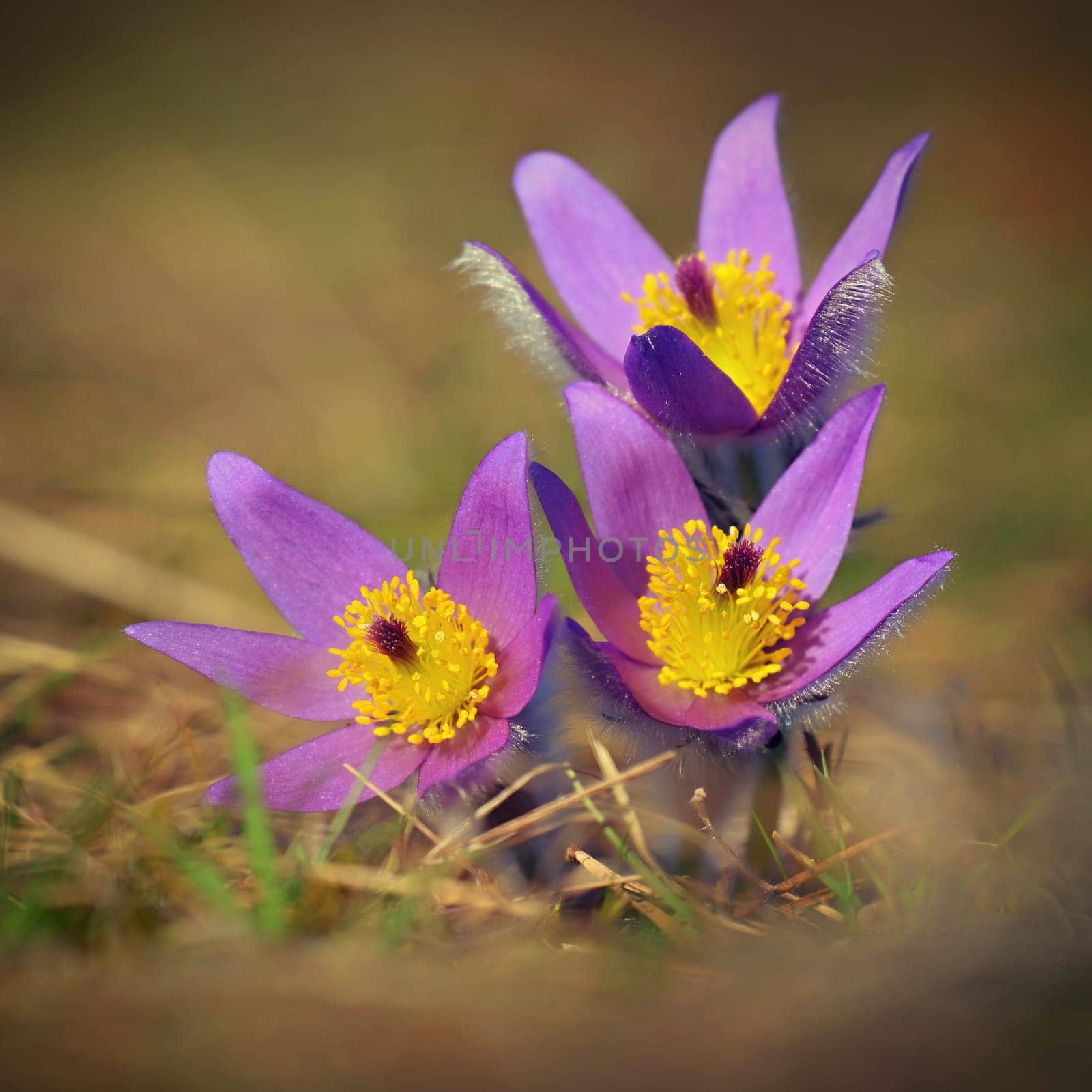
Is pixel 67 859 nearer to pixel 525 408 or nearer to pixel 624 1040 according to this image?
pixel 624 1040

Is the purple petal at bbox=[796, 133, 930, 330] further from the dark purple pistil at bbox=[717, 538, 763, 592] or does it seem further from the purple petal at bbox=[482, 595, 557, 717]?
the purple petal at bbox=[482, 595, 557, 717]

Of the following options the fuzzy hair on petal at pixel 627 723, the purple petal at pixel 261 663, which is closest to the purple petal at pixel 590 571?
the fuzzy hair on petal at pixel 627 723

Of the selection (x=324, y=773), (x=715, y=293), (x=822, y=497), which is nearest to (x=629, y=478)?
(x=822, y=497)

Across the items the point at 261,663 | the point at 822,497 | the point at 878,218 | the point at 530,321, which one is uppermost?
the point at 878,218

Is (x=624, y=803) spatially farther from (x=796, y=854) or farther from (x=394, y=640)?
(x=394, y=640)

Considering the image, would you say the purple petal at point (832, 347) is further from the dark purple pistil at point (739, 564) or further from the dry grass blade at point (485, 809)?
the dry grass blade at point (485, 809)

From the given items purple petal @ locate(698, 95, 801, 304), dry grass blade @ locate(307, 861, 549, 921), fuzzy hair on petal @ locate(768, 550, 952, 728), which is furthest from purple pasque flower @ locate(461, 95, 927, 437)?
dry grass blade @ locate(307, 861, 549, 921)
